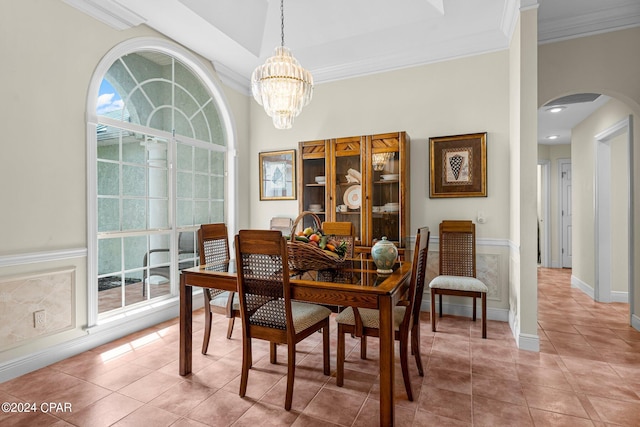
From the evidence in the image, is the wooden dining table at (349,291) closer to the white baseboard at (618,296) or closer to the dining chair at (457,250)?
the dining chair at (457,250)

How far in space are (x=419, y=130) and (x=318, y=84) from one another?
146cm

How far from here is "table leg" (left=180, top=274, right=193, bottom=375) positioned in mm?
2338

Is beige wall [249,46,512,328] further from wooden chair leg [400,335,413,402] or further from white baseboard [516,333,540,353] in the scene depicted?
wooden chair leg [400,335,413,402]

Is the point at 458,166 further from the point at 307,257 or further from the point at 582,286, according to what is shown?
the point at 582,286

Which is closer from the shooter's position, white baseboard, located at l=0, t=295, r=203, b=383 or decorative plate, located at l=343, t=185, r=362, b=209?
white baseboard, located at l=0, t=295, r=203, b=383

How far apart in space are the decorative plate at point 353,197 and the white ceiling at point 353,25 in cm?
145

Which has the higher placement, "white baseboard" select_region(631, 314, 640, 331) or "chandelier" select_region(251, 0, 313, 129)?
"chandelier" select_region(251, 0, 313, 129)

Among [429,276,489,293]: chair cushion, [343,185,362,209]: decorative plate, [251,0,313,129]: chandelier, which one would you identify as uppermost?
[251,0,313,129]: chandelier

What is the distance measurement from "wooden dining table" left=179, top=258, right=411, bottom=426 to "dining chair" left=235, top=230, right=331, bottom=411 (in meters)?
0.11

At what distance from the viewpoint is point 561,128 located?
5551 mm

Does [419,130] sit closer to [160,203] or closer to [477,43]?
[477,43]

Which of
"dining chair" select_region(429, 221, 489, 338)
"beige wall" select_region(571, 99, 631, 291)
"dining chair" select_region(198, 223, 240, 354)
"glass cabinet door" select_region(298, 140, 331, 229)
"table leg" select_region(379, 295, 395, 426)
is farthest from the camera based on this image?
"beige wall" select_region(571, 99, 631, 291)

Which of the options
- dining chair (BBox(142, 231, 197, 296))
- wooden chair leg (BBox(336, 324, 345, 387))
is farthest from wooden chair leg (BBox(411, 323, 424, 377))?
dining chair (BBox(142, 231, 197, 296))

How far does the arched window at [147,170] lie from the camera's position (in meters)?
3.01
